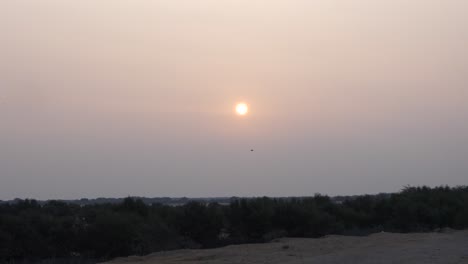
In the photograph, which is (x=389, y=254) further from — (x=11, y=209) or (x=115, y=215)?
(x=11, y=209)

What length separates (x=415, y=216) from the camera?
190ft

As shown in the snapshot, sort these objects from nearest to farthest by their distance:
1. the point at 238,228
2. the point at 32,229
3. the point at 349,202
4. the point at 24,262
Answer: the point at 24,262 < the point at 32,229 < the point at 238,228 < the point at 349,202

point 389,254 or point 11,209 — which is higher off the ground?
point 11,209

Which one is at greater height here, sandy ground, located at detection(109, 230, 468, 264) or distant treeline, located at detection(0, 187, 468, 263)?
distant treeline, located at detection(0, 187, 468, 263)

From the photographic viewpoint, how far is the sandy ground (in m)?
32.4

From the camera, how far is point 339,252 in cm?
3606

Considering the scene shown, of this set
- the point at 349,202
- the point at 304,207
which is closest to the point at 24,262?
the point at 304,207

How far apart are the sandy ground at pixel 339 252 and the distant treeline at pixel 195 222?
343 cm

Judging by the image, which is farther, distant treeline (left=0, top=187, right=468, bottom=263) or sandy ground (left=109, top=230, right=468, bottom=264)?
distant treeline (left=0, top=187, right=468, bottom=263)

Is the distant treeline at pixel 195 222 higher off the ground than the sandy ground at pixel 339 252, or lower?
higher

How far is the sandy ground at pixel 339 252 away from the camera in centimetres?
3238

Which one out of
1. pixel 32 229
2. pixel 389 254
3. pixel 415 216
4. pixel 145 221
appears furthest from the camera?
pixel 415 216

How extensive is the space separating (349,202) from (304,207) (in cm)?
1269

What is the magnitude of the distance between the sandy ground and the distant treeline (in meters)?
3.43
